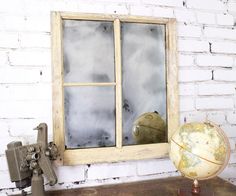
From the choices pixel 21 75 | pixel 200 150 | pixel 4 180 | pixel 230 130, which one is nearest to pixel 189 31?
pixel 230 130

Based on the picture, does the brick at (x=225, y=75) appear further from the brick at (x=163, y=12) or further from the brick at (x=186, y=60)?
the brick at (x=163, y=12)

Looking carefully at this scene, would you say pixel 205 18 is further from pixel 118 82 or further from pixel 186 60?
pixel 118 82

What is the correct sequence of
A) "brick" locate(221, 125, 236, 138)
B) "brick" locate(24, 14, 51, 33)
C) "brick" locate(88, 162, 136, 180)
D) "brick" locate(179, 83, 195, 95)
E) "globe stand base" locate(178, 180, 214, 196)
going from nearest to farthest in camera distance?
"globe stand base" locate(178, 180, 214, 196)
"brick" locate(24, 14, 51, 33)
"brick" locate(88, 162, 136, 180)
"brick" locate(179, 83, 195, 95)
"brick" locate(221, 125, 236, 138)

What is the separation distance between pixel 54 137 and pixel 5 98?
33cm

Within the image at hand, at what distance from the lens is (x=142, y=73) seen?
166 cm

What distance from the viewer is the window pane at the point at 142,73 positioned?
1.63 m

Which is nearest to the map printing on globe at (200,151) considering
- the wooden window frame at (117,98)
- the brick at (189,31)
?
the wooden window frame at (117,98)

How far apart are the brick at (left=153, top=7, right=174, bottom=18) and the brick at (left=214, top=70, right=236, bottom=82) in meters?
0.47

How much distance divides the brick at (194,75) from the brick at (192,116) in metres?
0.21

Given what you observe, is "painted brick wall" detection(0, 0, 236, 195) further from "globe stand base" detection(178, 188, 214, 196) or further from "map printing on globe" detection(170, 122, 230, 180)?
"map printing on globe" detection(170, 122, 230, 180)

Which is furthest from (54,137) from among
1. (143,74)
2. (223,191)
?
(223,191)

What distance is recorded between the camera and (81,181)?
1579 mm

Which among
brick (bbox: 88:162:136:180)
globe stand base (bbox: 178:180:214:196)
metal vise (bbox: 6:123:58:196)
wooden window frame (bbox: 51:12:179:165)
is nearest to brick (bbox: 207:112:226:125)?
wooden window frame (bbox: 51:12:179:165)

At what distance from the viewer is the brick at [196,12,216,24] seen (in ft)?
5.82
